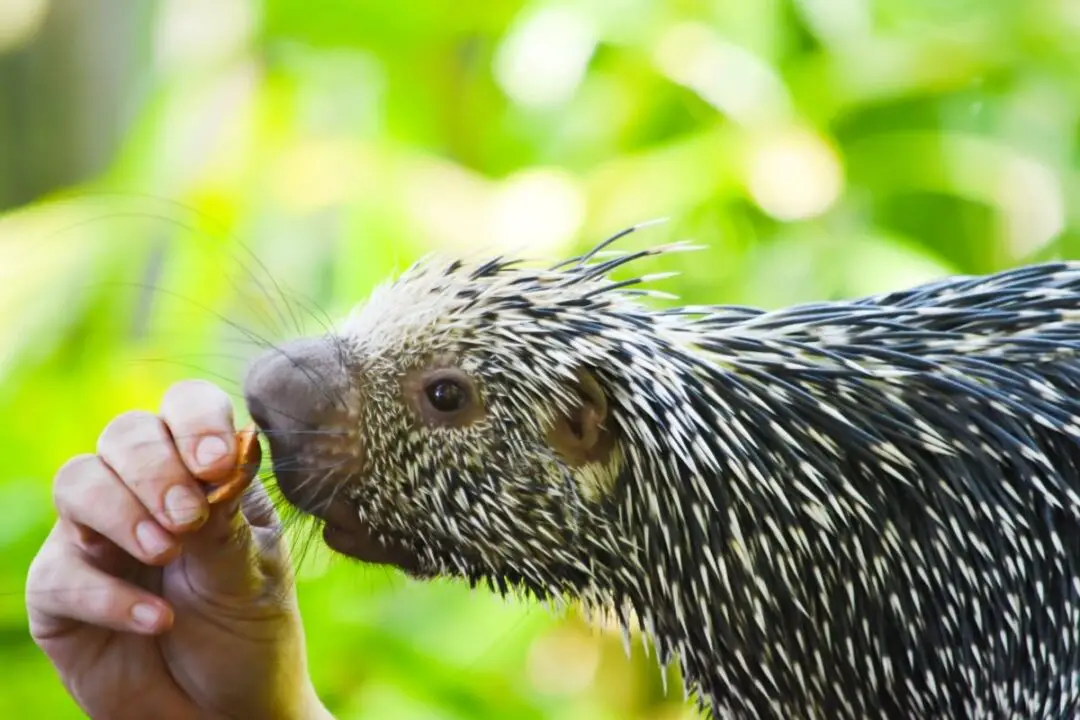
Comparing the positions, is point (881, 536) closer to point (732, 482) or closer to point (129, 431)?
point (732, 482)

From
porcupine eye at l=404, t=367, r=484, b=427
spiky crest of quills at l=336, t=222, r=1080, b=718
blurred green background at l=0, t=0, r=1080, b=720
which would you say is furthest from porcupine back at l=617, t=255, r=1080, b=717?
blurred green background at l=0, t=0, r=1080, b=720

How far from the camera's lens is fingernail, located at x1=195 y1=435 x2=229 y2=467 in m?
0.87

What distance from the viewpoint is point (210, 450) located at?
2.88 feet

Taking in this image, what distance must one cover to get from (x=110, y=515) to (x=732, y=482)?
1.48 ft

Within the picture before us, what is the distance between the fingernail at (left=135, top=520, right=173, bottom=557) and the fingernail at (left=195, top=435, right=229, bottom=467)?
2.2 inches

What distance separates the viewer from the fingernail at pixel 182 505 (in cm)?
86

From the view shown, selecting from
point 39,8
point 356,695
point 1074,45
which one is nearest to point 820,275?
point 1074,45

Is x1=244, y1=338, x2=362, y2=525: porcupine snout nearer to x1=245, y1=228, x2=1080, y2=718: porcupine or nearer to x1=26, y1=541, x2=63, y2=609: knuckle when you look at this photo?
x1=245, y1=228, x2=1080, y2=718: porcupine

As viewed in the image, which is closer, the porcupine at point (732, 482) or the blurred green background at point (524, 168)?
the porcupine at point (732, 482)

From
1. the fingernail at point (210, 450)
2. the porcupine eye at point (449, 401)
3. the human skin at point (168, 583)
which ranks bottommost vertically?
the human skin at point (168, 583)

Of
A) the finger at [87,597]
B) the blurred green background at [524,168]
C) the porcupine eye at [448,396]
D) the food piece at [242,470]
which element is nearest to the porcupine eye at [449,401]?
the porcupine eye at [448,396]

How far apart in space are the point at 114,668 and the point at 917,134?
1.65 meters

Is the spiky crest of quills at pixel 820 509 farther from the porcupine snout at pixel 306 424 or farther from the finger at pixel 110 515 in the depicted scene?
the finger at pixel 110 515

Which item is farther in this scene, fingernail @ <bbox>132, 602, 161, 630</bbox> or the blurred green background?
the blurred green background
